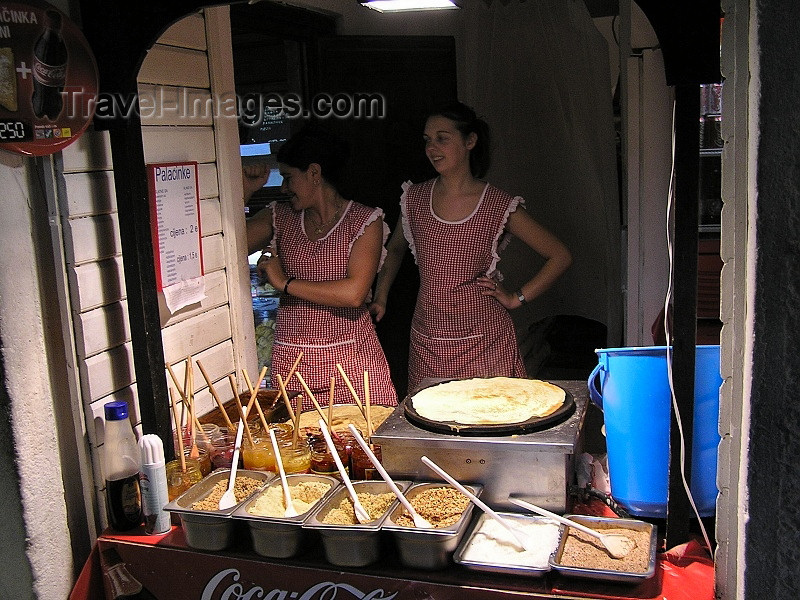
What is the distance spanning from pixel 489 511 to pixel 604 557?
11.9 inches

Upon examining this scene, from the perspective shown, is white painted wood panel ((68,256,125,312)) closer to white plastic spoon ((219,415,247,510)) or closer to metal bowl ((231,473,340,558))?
white plastic spoon ((219,415,247,510))

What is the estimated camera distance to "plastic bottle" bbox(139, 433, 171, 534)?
2.33 m

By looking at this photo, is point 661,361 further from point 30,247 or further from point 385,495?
point 30,247

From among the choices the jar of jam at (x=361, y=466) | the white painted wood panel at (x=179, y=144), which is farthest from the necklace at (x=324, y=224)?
the jar of jam at (x=361, y=466)

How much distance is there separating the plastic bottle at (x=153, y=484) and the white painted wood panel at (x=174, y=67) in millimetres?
1337

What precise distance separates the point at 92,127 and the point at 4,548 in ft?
4.39

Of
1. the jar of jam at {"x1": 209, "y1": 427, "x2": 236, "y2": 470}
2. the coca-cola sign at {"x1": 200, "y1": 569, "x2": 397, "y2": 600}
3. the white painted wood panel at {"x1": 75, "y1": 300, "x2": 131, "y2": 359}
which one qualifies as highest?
the white painted wood panel at {"x1": 75, "y1": 300, "x2": 131, "y2": 359}

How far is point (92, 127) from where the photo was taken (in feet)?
8.12

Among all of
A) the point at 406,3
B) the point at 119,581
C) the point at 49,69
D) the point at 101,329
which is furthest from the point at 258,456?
the point at 406,3

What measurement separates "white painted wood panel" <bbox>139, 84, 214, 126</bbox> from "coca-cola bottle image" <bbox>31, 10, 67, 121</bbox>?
18.9 inches

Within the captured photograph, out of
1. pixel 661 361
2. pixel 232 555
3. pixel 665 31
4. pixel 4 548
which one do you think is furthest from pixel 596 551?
pixel 4 548

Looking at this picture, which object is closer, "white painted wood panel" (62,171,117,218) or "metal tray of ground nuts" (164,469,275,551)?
"metal tray of ground nuts" (164,469,275,551)

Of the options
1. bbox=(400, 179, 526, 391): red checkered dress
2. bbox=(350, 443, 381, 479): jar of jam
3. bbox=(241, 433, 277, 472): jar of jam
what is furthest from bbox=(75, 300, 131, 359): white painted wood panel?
bbox=(400, 179, 526, 391): red checkered dress

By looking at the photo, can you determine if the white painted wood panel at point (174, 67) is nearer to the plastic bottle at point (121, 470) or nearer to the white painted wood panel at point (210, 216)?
the white painted wood panel at point (210, 216)
